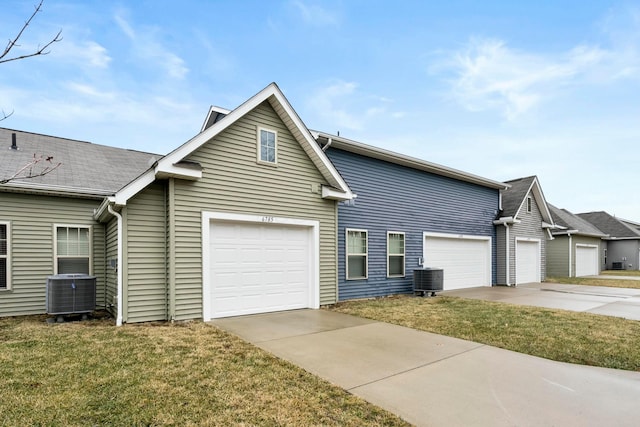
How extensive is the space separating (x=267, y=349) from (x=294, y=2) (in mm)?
11075

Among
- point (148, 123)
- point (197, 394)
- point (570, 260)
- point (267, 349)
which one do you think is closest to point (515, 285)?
point (570, 260)

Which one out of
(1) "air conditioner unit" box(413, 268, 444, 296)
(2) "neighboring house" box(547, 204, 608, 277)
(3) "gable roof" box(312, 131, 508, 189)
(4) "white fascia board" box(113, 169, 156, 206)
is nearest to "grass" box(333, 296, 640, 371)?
(1) "air conditioner unit" box(413, 268, 444, 296)

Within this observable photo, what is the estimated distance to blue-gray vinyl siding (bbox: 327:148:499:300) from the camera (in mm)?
10883

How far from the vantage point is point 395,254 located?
12102 millimetres

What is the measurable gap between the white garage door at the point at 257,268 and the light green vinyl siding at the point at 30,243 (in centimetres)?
437

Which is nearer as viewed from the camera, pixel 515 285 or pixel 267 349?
pixel 267 349

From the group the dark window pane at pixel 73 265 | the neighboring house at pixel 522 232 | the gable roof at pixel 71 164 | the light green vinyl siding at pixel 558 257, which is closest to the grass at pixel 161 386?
the dark window pane at pixel 73 265

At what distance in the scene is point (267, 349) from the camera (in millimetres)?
5379

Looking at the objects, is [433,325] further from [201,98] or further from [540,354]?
[201,98]

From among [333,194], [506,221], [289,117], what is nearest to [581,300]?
[506,221]

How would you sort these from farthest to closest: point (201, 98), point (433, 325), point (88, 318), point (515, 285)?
point (201, 98)
point (515, 285)
point (88, 318)
point (433, 325)

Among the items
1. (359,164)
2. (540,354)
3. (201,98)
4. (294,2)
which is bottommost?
(540,354)

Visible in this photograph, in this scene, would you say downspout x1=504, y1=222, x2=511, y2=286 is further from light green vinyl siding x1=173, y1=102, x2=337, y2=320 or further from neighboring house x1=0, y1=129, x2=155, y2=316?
neighboring house x1=0, y1=129, x2=155, y2=316

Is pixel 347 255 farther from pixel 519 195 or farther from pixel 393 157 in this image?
pixel 519 195
